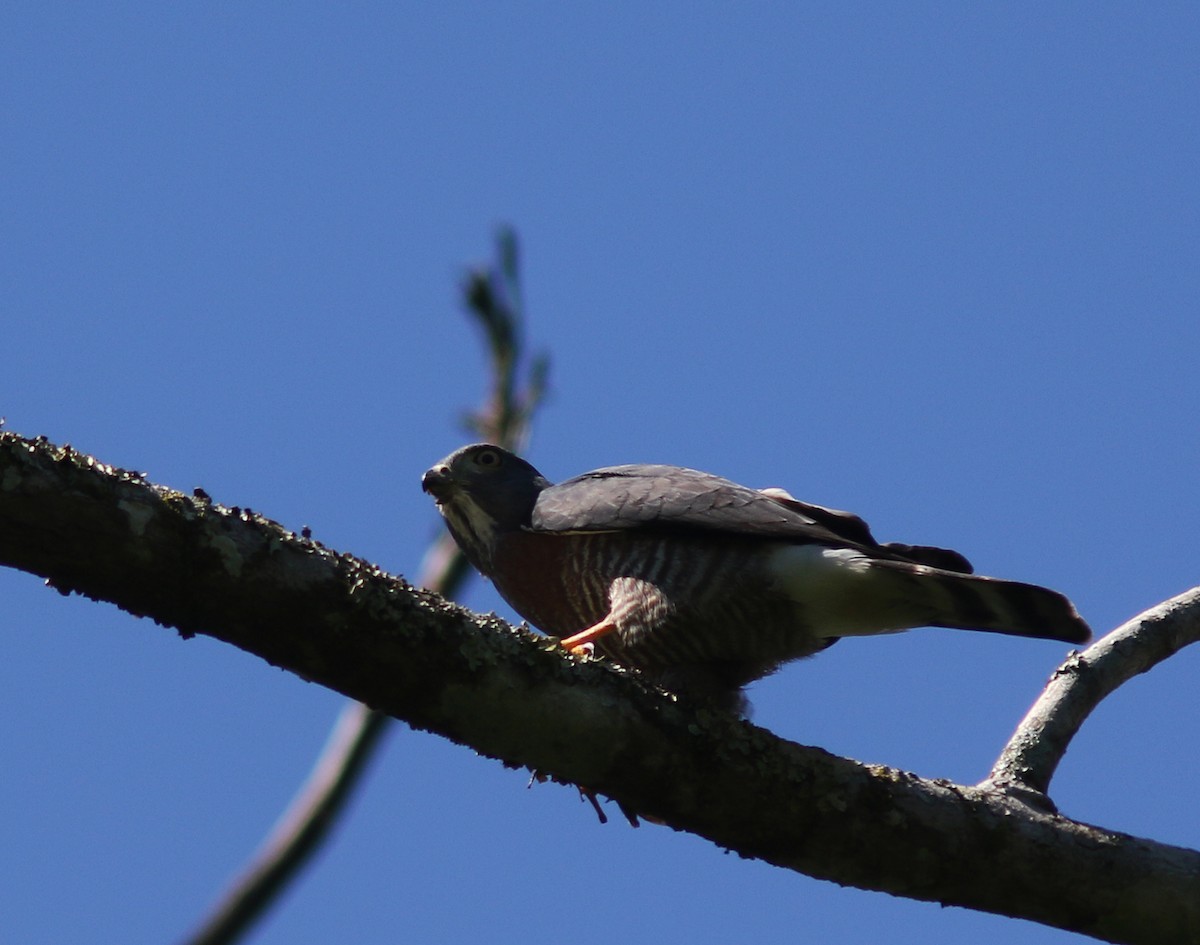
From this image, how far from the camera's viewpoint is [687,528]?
196 inches

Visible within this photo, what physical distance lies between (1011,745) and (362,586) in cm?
207

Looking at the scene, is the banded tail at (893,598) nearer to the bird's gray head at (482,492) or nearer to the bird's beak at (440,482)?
the bird's gray head at (482,492)

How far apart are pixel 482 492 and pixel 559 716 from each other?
257 centimetres

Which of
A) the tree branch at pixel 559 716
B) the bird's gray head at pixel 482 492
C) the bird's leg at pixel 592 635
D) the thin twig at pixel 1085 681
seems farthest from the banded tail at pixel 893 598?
the bird's gray head at pixel 482 492

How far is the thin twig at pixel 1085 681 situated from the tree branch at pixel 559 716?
254 millimetres

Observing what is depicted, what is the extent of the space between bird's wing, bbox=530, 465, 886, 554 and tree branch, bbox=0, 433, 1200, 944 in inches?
57.2

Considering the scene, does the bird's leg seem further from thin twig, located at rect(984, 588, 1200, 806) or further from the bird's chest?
thin twig, located at rect(984, 588, 1200, 806)

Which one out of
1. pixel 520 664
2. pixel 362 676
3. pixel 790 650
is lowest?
pixel 362 676

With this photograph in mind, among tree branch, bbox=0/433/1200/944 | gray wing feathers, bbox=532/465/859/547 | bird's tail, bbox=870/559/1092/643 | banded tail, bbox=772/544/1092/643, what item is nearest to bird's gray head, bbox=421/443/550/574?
gray wing feathers, bbox=532/465/859/547

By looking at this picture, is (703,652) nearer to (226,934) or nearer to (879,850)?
(879,850)

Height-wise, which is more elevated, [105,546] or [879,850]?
[879,850]

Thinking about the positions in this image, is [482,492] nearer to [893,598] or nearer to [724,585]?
[724,585]

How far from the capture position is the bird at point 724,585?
4664 mm

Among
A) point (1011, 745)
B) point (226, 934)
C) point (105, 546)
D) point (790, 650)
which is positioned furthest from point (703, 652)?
point (105, 546)
